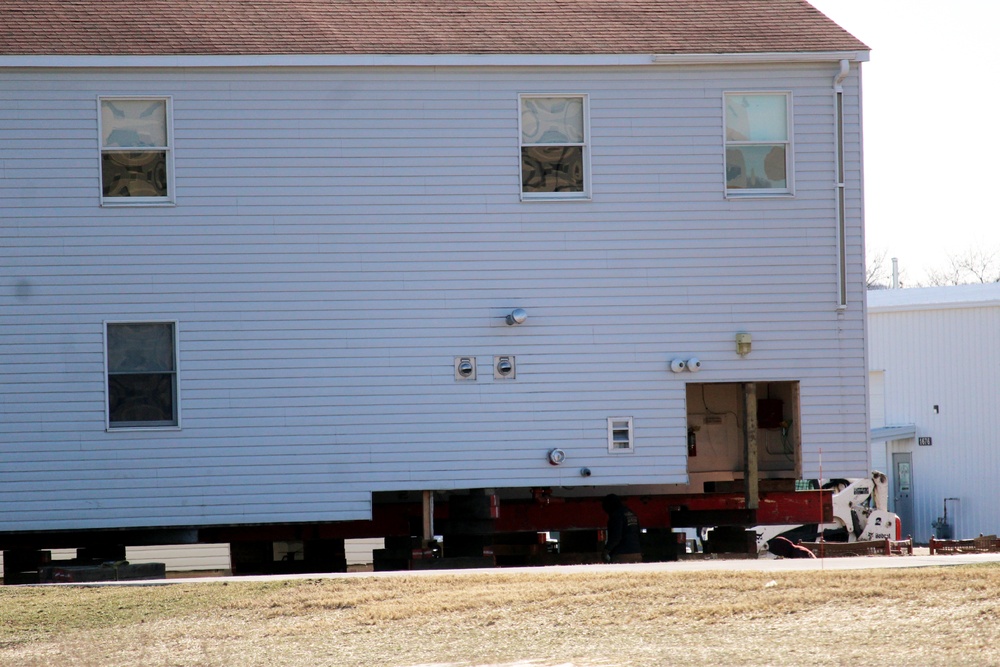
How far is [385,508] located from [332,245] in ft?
11.7

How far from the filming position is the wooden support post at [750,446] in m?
16.8

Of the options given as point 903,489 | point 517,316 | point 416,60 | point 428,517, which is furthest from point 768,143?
point 903,489

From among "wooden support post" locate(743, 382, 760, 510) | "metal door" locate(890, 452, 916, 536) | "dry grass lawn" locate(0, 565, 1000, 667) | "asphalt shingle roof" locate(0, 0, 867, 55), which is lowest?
"metal door" locate(890, 452, 916, 536)

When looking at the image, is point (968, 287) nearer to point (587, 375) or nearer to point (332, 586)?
point (587, 375)

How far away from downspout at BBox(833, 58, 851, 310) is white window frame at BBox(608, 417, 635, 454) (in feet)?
10.1

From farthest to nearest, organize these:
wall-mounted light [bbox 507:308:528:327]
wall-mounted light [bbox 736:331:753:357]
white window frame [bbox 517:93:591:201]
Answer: wall-mounted light [bbox 736:331:753:357] → white window frame [bbox 517:93:591:201] → wall-mounted light [bbox 507:308:528:327]

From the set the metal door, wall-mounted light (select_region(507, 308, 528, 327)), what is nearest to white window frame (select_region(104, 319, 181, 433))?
wall-mounted light (select_region(507, 308, 528, 327))

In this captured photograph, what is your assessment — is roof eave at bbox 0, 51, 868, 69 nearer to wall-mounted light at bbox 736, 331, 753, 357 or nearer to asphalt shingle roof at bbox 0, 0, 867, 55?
asphalt shingle roof at bbox 0, 0, 867, 55

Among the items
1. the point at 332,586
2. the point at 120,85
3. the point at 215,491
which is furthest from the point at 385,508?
the point at 120,85

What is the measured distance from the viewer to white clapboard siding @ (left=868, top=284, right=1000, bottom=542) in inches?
1369

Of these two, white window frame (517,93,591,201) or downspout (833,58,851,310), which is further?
downspout (833,58,851,310)

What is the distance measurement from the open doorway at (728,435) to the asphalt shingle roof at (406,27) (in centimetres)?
457

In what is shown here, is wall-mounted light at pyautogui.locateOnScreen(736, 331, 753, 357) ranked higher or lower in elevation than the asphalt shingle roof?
lower

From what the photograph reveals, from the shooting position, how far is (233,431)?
15922 millimetres
